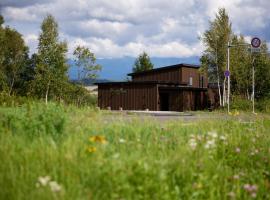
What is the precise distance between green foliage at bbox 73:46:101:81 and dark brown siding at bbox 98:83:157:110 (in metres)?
11.7

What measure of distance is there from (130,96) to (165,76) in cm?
1083

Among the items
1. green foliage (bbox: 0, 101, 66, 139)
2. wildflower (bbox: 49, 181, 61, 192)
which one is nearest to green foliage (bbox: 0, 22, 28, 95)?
green foliage (bbox: 0, 101, 66, 139)

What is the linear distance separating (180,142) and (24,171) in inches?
135

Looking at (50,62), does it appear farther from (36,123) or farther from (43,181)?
(43,181)

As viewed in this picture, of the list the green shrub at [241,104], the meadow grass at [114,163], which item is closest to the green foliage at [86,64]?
the green shrub at [241,104]

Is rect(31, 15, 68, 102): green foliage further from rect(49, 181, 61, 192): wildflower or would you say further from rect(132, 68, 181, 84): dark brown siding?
rect(49, 181, 61, 192): wildflower

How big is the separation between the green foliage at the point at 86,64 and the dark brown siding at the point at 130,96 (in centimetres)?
1166

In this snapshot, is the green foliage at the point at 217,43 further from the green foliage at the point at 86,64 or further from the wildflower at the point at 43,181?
the wildflower at the point at 43,181

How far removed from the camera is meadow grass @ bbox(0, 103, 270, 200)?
577 cm

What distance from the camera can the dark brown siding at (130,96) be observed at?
49406mm

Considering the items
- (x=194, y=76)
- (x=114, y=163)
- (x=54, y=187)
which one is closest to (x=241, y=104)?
(x=194, y=76)

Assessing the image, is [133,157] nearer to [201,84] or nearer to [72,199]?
[72,199]

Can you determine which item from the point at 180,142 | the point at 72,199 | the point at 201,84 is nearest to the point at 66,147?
the point at 72,199

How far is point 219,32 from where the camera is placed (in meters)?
55.8
